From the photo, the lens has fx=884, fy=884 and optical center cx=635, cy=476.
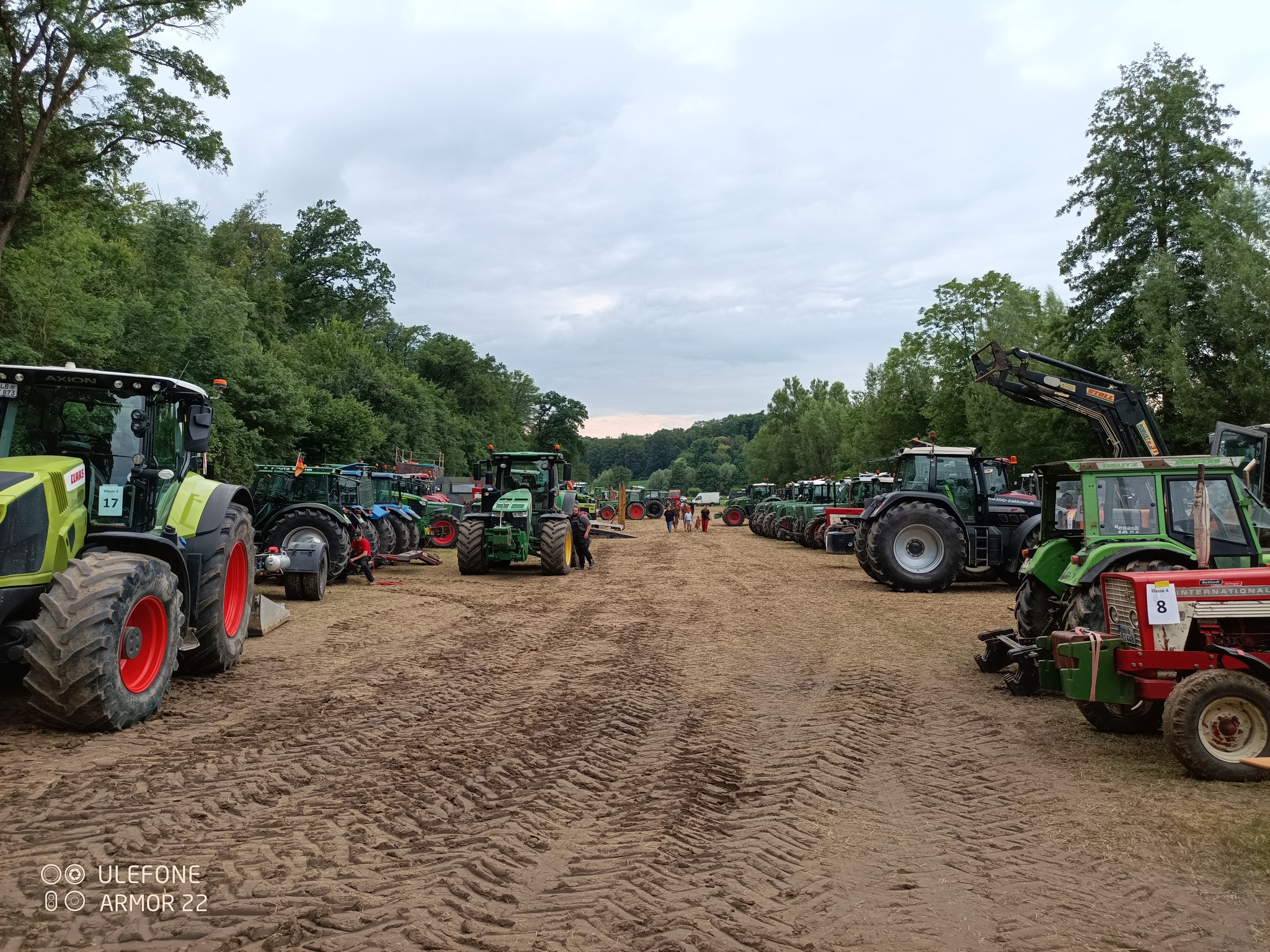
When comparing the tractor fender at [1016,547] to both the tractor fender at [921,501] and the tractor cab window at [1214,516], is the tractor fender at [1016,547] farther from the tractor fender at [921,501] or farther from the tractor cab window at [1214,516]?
the tractor cab window at [1214,516]

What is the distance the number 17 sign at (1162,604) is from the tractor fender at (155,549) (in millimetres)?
6455

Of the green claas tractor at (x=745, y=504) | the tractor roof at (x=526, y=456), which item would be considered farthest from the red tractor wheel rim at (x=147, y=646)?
the green claas tractor at (x=745, y=504)

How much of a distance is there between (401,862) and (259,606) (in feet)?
23.1

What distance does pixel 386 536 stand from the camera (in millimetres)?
19078

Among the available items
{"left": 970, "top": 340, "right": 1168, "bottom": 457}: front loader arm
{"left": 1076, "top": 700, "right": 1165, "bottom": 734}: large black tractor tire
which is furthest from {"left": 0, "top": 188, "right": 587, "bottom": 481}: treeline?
{"left": 1076, "top": 700, "right": 1165, "bottom": 734}: large black tractor tire

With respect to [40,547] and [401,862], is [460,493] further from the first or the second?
[401,862]

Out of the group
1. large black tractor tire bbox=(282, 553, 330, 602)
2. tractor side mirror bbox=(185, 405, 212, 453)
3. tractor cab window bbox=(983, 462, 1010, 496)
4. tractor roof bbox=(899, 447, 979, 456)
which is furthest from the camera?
tractor roof bbox=(899, 447, 979, 456)

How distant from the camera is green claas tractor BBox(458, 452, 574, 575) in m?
16.3

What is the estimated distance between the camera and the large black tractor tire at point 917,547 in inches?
551

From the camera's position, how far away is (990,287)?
1580 inches

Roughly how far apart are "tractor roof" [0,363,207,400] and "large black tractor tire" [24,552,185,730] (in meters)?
1.33

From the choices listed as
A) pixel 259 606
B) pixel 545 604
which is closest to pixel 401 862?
pixel 259 606

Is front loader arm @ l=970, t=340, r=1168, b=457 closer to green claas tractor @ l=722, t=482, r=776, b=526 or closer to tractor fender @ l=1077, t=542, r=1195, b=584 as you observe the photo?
tractor fender @ l=1077, t=542, r=1195, b=584

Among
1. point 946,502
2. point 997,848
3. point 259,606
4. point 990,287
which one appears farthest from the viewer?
point 990,287
